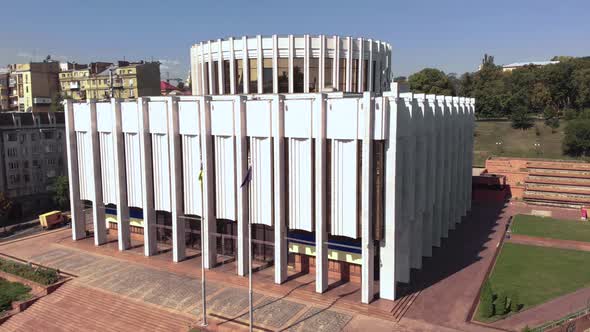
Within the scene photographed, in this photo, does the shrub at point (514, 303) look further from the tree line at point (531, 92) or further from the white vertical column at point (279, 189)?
the tree line at point (531, 92)

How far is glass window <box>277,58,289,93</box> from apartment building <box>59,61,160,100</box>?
194 ft

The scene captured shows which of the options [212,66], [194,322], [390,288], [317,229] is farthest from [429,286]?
[212,66]

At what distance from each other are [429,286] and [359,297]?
5.37m

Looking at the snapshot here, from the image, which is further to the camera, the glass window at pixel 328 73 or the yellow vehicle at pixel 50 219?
the yellow vehicle at pixel 50 219

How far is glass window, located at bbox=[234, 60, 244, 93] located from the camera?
38531 mm

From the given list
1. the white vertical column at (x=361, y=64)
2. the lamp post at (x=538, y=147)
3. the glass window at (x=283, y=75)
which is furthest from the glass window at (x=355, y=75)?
the lamp post at (x=538, y=147)

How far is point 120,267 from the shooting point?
1348 inches

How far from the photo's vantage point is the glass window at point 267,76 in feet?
124

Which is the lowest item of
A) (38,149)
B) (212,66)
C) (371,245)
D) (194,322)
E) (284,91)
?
(194,322)

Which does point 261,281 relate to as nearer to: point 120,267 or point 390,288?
point 390,288

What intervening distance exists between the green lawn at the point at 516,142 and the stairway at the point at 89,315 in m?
65.0

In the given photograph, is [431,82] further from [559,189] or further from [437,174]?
[437,174]

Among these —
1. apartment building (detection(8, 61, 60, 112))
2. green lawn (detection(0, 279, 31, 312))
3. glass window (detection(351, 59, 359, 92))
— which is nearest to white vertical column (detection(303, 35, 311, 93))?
glass window (detection(351, 59, 359, 92))

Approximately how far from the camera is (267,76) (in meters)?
37.9
